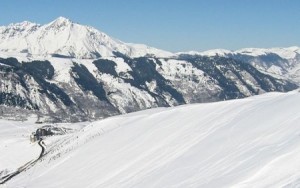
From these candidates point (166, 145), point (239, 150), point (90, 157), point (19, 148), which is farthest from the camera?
point (19, 148)

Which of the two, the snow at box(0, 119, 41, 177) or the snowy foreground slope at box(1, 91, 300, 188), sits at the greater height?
the snowy foreground slope at box(1, 91, 300, 188)

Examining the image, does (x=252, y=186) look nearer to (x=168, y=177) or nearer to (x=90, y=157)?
(x=168, y=177)

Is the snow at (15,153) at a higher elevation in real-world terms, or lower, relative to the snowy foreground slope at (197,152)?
lower

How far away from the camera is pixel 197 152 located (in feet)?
138

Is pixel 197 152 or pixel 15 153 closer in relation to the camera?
pixel 197 152

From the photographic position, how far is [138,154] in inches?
2069

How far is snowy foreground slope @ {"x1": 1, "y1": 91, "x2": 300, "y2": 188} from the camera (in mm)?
28556

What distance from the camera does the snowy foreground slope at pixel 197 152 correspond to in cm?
2856

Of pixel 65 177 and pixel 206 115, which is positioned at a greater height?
pixel 206 115

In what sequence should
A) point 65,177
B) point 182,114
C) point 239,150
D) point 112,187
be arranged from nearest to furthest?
point 239,150 < point 112,187 < point 65,177 < point 182,114

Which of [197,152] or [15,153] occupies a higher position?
[197,152]

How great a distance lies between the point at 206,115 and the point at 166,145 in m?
9.13

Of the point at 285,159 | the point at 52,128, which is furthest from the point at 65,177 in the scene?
the point at 52,128

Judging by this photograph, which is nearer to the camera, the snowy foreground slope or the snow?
the snowy foreground slope
